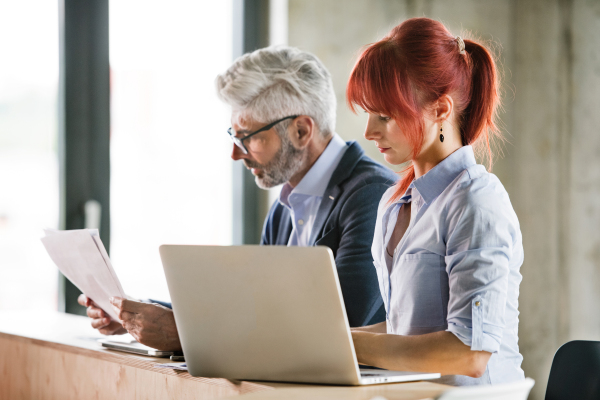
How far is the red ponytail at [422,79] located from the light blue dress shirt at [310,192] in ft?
2.13

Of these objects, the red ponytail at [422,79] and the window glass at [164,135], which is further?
the window glass at [164,135]

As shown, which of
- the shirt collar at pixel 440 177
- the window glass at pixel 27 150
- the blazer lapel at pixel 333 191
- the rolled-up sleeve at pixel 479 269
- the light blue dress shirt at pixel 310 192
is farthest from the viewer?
the window glass at pixel 27 150

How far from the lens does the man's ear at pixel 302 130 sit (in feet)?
6.35

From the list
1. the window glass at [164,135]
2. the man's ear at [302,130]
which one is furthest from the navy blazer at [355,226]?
the window glass at [164,135]

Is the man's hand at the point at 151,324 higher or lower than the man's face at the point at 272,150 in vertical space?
lower

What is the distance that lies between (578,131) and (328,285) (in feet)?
7.53

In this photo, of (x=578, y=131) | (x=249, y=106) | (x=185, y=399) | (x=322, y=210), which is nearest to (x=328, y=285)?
(x=185, y=399)

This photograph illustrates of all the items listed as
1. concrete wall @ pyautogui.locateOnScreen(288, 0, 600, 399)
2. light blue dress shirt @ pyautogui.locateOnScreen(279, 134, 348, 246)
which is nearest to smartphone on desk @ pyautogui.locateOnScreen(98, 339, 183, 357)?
light blue dress shirt @ pyautogui.locateOnScreen(279, 134, 348, 246)

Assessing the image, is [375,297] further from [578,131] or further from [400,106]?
[578,131]

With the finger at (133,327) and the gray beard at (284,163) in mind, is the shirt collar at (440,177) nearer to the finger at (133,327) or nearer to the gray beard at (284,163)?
the finger at (133,327)

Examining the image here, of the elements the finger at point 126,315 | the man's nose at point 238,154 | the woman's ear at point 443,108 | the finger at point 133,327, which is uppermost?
the woman's ear at point 443,108

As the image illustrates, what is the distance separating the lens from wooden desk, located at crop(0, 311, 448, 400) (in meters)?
0.93

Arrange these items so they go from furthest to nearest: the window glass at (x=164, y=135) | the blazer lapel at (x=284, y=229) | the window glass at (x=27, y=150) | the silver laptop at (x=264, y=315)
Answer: the window glass at (x=164, y=135) < the window glass at (x=27, y=150) < the blazer lapel at (x=284, y=229) < the silver laptop at (x=264, y=315)

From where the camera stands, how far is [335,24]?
10.00 ft
